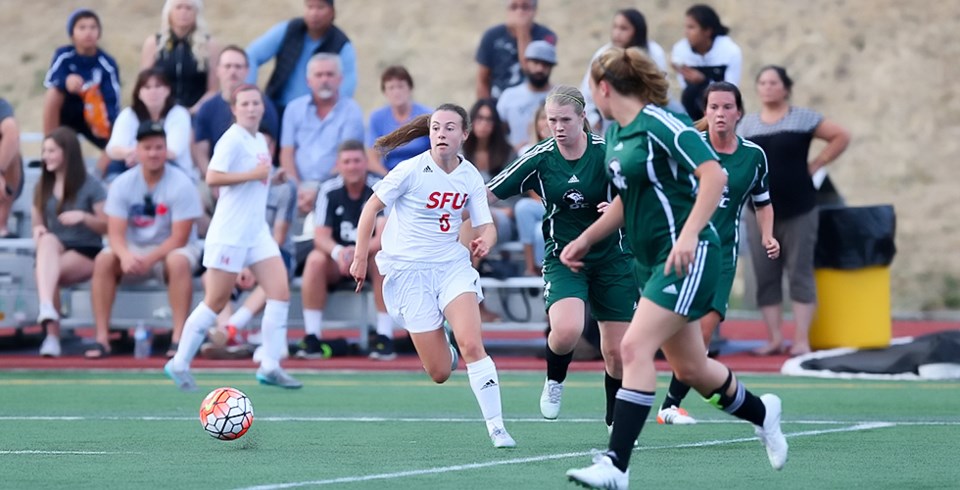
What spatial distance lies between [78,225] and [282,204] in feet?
5.98

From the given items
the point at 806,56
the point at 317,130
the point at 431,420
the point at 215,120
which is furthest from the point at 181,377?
the point at 806,56

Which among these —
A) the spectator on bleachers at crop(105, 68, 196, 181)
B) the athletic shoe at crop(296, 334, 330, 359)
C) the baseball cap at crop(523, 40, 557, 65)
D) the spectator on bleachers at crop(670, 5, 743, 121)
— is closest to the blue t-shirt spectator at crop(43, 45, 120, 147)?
the spectator on bleachers at crop(105, 68, 196, 181)

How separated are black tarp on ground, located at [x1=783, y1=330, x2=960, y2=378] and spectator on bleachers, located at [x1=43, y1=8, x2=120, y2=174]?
6.73 meters

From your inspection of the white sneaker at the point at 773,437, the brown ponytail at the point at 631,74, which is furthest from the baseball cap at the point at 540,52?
the brown ponytail at the point at 631,74

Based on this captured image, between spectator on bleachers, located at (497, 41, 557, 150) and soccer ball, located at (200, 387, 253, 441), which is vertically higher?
spectator on bleachers, located at (497, 41, 557, 150)

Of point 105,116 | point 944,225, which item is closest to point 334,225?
point 105,116

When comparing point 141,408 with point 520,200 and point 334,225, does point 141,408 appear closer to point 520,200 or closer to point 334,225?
point 334,225

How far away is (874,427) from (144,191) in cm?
712

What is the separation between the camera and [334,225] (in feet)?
45.7

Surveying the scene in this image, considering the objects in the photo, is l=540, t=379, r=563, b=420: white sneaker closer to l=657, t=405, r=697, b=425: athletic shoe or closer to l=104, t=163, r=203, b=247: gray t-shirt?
l=657, t=405, r=697, b=425: athletic shoe

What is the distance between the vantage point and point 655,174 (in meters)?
6.71

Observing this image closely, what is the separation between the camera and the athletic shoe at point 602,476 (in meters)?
6.25

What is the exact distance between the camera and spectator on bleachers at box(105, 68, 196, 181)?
14242 mm

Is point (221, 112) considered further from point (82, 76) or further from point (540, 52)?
point (540, 52)
